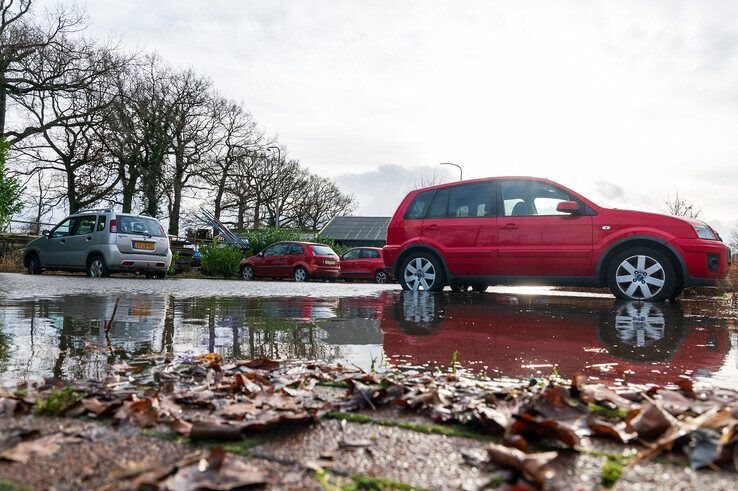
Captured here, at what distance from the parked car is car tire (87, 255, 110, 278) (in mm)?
10117

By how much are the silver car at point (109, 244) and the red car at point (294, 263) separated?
19.1 feet

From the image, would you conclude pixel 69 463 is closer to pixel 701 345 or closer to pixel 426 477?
pixel 426 477

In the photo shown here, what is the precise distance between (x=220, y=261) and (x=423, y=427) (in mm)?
22633

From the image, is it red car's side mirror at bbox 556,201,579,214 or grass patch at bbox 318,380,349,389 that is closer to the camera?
grass patch at bbox 318,380,349,389

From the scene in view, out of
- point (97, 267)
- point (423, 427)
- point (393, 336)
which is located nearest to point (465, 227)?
point (393, 336)

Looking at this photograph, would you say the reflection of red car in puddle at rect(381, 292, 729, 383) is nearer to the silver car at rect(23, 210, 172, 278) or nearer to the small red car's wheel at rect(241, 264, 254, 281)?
the silver car at rect(23, 210, 172, 278)

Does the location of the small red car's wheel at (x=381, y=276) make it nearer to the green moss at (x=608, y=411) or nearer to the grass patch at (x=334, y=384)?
the grass patch at (x=334, y=384)

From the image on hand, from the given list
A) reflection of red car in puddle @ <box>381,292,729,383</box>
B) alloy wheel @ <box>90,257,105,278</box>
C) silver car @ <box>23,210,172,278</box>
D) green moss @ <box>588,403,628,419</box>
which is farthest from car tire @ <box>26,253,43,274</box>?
green moss @ <box>588,403,628,419</box>

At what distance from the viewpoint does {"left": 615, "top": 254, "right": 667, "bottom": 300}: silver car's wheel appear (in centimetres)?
843

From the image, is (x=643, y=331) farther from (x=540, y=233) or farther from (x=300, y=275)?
(x=300, y=275)

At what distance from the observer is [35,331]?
471cm

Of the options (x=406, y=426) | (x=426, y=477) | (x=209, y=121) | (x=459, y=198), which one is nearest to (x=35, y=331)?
(x=406, y=426)

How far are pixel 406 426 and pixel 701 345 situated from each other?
3296mm

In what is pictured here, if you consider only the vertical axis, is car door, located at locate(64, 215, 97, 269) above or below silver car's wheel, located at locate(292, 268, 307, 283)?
above
